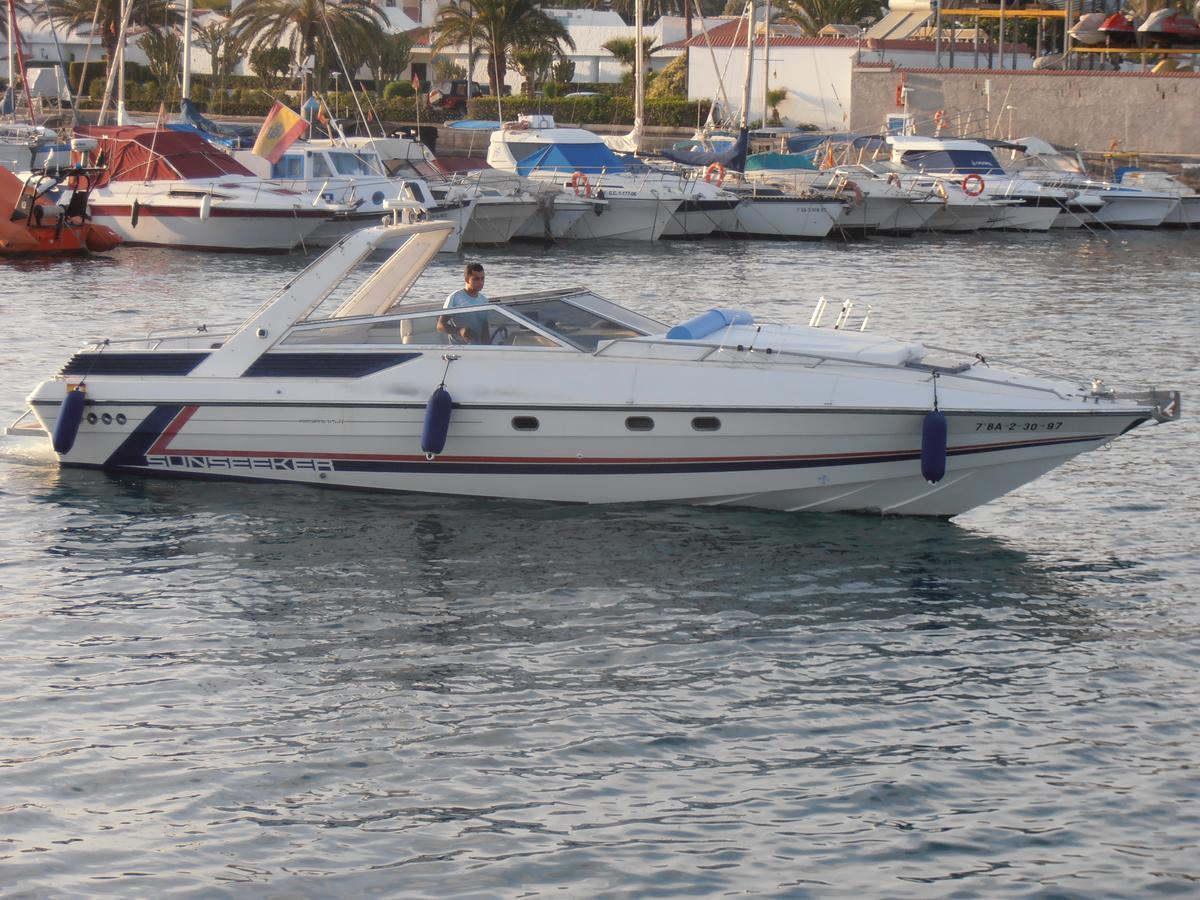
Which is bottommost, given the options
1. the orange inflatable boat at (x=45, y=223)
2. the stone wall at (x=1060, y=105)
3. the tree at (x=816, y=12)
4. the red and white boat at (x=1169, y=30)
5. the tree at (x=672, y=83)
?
the orange inflatable boat at (x=45, y=223)

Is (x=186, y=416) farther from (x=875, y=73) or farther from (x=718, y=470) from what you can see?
(x=875, y=73)

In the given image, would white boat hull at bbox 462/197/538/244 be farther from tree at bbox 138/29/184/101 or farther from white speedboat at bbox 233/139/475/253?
tree at bbox 138/29/184/101

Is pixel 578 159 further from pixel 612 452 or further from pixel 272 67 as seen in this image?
pixel 272 67

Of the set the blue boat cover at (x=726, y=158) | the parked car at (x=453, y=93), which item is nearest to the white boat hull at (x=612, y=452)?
the blue boat cover at (x=726, y=158)

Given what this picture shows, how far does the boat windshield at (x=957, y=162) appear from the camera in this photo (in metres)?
47.8

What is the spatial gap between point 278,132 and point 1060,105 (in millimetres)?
34463

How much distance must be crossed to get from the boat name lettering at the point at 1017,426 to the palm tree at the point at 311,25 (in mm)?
46218

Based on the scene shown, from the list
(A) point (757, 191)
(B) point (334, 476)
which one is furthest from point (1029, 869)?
(A) point (757, 191)

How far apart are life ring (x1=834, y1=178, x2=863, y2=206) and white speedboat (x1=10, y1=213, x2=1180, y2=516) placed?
31556 mm

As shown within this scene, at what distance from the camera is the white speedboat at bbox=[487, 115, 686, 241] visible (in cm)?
4222

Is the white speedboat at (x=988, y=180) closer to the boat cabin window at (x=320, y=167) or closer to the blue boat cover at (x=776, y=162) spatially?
the blue boat cover at (x=776, y=162)

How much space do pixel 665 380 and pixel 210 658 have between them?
Answer: 175 inches

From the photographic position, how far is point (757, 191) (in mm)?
45125

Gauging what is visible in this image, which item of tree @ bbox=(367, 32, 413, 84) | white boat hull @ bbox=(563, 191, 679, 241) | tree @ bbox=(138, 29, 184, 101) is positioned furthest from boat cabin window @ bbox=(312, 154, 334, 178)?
tree @ bbox=(138, 29, 184, 101)
